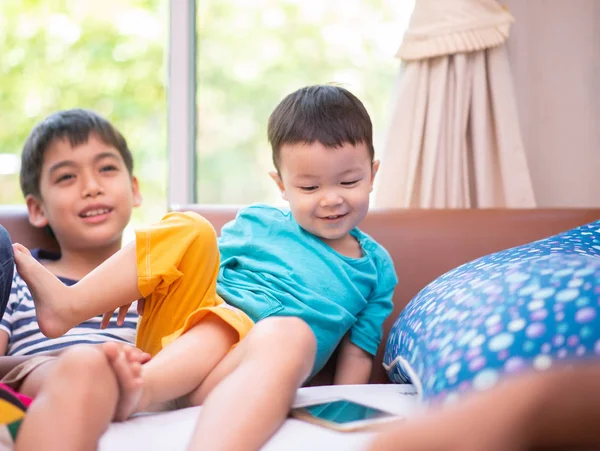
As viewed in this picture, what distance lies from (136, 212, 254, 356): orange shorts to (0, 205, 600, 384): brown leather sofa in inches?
16.0

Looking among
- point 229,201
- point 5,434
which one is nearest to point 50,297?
point 5,434

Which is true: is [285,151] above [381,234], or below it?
above

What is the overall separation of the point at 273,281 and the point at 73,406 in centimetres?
61

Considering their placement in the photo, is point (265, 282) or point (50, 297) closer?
point (50, 297)

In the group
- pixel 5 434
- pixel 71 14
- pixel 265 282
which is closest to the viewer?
pixel 5 434

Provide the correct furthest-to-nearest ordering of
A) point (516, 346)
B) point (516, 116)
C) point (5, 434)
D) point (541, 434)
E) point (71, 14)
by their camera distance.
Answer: point (71, 14), point (516, 116), point (516, 346), point (5, 434), point (541, 434)

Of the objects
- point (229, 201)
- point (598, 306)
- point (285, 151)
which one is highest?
point (285, 151)

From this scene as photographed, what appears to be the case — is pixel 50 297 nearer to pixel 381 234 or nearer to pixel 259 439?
pixel 259 439

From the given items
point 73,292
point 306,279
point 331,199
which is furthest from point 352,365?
point 73,292

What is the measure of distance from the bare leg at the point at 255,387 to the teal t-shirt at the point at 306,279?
0.75 feet

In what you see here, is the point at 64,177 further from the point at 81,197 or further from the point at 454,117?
the point at 454,117

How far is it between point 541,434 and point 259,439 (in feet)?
1.16

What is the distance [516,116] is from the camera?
2084mm

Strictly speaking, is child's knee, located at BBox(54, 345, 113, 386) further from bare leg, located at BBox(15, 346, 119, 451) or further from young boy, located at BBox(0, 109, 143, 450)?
young boy, located at BBox(0, 109, 143, 450)
